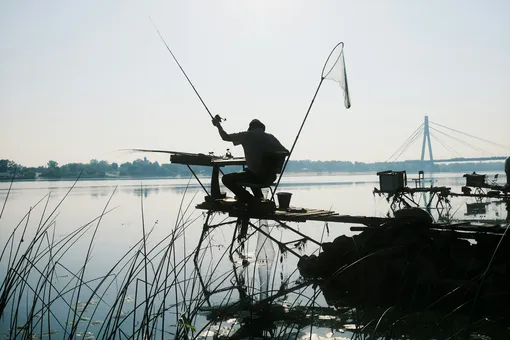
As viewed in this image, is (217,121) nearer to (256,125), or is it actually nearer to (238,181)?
(256,125)

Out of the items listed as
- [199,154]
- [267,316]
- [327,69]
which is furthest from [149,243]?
[267,316]

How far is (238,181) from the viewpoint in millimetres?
6414

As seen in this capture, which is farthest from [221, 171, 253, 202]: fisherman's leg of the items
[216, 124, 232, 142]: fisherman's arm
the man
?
[216, 124, 232, 142]: fisherman's arm

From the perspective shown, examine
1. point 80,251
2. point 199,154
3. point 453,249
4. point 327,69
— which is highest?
point 327,69

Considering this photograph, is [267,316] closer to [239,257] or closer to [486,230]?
[486,230]

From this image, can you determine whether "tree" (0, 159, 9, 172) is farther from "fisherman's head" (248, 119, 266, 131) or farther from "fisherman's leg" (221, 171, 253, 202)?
"fisherman's head" (248, 119, 266, 131)

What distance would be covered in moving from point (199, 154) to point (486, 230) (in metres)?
4.06

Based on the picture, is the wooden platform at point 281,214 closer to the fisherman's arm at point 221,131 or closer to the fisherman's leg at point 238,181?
the fisherman's leg at point 238,181

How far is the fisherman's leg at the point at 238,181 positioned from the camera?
6.39m

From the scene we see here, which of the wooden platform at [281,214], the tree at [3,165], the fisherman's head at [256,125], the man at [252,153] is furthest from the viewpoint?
the fisherman's head at [256,125]

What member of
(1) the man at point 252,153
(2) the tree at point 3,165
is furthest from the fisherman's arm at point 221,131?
(2) the tree at point 3,165

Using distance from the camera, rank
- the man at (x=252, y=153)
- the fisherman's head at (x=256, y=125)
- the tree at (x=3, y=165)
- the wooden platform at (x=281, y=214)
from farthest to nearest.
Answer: the fisherman's head at (x=256, y=125) < the man at (x=252, y=153) < the wooden platform at (x=281, y=214) < the tree at (x=3, y=165)

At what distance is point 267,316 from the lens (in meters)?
4.12

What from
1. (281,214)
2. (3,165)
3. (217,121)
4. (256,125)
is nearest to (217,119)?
(217,121)
